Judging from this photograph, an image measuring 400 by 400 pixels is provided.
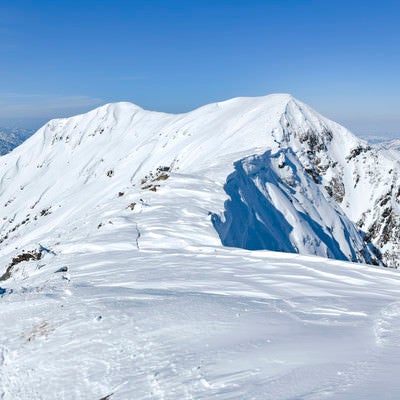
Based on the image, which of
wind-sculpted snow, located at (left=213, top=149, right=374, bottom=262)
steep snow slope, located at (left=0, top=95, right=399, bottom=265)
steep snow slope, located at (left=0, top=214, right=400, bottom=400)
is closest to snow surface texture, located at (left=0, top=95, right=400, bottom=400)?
steep snow slope, located at (left=0, top=214, right=400, bottom=400)

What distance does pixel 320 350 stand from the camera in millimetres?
6082

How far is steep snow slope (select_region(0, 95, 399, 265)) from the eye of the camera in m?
28.2

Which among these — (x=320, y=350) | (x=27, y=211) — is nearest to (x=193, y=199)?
(x=320, y=350)

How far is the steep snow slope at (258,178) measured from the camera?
28188mm

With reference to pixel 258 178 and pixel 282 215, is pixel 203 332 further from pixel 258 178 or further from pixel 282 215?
pixel 258 178

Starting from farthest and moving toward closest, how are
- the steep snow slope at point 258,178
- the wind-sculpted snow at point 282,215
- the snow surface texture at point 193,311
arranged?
the steep snow slope at point 258,178
the wind-sculpted snow at point 282,215
the snow surface texture at point 193,311

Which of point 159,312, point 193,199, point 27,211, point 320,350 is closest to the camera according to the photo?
point 320,350

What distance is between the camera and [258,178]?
35156mm

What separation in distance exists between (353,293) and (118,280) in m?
6.12

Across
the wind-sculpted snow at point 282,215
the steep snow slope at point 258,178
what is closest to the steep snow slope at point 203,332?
the steep snow slope at point 258,178

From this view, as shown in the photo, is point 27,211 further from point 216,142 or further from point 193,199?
point 193,199

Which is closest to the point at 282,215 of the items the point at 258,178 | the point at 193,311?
the point at 258,178

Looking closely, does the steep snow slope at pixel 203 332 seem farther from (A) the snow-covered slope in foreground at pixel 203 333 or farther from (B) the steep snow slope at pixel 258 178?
(B) the steep snow slope at pixel 258 178

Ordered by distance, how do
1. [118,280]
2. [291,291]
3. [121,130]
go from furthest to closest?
[121,130] < [118,280] < [291,291]
